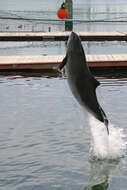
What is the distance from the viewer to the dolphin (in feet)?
16.1

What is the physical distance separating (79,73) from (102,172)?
161 cm

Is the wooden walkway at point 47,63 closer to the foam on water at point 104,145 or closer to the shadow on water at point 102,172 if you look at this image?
the foam on water at point 104,145

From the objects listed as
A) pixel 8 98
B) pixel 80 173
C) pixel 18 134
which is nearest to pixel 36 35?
pixel 8 98

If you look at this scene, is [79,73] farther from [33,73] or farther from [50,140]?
[33,73]

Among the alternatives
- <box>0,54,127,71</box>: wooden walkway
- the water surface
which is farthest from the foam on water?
<box>0,54,127,71</box>: wooden walkway

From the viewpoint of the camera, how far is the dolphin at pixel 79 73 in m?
4.92

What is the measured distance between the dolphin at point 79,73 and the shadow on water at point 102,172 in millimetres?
900

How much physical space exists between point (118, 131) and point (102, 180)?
70.2 inches

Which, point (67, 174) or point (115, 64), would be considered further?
point (115, 64)

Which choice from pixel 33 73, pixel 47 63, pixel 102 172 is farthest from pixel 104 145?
pixel 47 63

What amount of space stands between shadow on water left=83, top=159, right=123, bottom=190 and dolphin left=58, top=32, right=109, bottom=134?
2.95 ft

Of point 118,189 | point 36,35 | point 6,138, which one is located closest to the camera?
point 118,189

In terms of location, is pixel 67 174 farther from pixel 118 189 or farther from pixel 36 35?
pixel 36 35

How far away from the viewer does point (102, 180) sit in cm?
561
